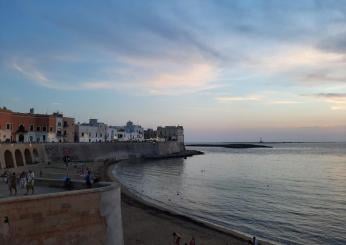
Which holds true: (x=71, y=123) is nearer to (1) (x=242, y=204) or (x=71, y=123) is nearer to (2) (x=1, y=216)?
(1) (x=242, y=204)

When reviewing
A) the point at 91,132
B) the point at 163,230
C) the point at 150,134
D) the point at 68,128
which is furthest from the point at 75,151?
the point at 150,134

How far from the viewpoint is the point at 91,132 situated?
376 feet

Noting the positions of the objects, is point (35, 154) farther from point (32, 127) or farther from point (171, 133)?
point (171, 133)

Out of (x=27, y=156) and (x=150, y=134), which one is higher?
(x=150, y=134)

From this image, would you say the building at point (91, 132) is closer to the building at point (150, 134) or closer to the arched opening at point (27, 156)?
the arched opening at point (27, 156)

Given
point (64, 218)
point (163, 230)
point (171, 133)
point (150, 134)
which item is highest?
point (171, 133)

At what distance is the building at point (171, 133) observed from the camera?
177m

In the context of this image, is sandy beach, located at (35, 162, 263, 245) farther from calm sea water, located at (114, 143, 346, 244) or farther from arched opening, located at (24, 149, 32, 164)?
arched opening, located at (24, 149, 32, 164)

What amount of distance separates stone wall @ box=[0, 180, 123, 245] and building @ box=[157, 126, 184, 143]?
160 meters

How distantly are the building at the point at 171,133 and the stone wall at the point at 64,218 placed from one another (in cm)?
16013

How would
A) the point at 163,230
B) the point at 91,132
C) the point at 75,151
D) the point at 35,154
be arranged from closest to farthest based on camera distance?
the point at 163,230
the point at 35,154
the point at 75,151
the point at 91,132

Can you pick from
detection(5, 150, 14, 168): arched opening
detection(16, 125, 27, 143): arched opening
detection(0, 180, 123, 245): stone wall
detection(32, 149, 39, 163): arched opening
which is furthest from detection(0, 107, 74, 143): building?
detection(0, 180, 123, 245): stone wall

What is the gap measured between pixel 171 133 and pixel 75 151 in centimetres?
10239

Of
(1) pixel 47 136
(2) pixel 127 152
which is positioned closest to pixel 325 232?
(1) pixel 47 136
